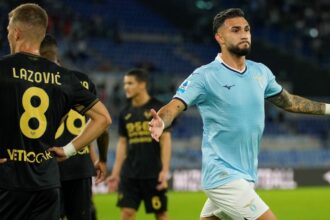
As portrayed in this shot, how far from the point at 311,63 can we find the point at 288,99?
23132 mm

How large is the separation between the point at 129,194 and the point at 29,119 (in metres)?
4.64

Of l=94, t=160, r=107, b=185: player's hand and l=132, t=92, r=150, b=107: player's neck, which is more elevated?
l=132, t=92, r=150, b=107: player's neck

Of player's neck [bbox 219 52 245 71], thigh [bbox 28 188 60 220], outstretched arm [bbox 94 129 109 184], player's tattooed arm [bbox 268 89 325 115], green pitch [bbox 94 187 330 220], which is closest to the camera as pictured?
thigh [bbox 28 188 60 220]

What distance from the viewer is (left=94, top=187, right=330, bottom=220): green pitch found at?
1346 centimetres

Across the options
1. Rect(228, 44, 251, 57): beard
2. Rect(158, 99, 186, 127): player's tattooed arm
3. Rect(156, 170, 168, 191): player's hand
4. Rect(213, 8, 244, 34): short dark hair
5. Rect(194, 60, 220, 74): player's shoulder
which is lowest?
Rect(156, 170, 168, 191): player's hand

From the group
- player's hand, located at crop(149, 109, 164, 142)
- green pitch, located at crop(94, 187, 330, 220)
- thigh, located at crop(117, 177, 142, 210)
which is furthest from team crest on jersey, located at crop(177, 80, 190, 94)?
green pitch, located at crop(94, 187, 330, 220)

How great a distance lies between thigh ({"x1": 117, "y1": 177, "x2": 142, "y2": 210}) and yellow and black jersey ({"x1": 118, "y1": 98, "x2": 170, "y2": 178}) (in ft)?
0.30

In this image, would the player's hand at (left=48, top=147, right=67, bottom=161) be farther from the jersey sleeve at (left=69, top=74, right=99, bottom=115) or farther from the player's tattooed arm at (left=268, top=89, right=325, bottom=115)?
the player's tattooed arm at (left=268, top=89, right=325, bottom=115)

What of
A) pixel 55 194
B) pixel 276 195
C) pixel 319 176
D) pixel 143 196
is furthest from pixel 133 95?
pixel 319 176

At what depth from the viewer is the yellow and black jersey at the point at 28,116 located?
4996 millimetres

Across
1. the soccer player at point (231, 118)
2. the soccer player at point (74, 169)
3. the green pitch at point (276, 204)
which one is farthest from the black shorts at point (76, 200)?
the green pitch at point (276, 204)

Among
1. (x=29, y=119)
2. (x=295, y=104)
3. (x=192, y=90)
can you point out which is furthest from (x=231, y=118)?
(x=29, y=119)

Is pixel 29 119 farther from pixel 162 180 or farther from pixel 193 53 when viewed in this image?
pixel 193 53

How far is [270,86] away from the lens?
6.62 m
